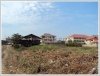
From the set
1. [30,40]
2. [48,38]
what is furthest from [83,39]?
[30,40]

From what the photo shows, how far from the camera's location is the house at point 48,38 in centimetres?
473

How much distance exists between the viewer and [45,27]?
4727 mm

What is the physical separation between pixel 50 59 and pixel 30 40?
14.0 inches

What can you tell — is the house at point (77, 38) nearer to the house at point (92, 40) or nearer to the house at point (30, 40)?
the house at point (92, 40)

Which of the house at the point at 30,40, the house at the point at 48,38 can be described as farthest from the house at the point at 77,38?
the house at the point at 30,40

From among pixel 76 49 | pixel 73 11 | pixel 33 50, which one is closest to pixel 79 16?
pixel 73 11

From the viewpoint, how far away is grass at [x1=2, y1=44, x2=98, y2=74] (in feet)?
15.5

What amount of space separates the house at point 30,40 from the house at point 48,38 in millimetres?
59

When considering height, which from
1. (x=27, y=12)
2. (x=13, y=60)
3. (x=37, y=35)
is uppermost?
(x=27, y=12)

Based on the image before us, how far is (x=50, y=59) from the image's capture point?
474 cm

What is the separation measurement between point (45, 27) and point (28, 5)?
0.35 meters

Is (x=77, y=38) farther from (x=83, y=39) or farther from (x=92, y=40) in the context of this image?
(x=92, y=40)

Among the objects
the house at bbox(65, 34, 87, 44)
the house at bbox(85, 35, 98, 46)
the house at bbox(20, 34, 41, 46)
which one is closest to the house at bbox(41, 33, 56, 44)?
the house at bbox(20, 34, 41, 46)

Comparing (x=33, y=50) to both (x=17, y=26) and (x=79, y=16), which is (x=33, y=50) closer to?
(x=17, y=26)
